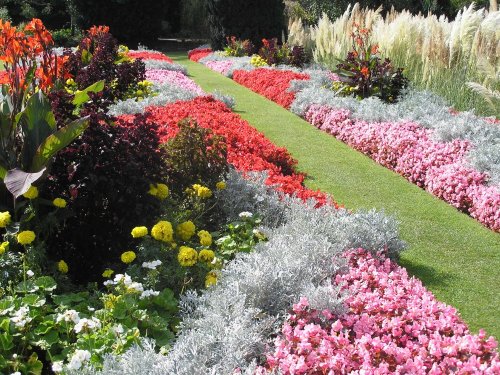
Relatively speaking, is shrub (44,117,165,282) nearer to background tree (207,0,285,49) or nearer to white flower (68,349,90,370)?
white flower (68,349,90,370)

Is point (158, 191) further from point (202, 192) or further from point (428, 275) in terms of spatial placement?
point (428, 275)

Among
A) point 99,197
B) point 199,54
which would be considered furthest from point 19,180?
point 199,54

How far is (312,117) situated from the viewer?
9680 mm

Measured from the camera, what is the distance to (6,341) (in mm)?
2777

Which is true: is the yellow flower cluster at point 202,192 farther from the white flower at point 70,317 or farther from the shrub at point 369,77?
the shrub at point 369,77

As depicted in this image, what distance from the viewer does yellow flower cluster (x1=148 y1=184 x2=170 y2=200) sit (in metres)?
3.88

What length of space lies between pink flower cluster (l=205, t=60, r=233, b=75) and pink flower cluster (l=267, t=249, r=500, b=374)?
43.9 feet

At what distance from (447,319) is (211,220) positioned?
1906 millimetres

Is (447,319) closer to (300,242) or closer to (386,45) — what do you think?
(300,242)

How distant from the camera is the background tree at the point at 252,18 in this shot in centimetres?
1973

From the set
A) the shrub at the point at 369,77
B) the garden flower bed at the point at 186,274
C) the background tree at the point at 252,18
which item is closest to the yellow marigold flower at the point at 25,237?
the garden flower bed at the point at 186,274

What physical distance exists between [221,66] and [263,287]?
47.8 ft

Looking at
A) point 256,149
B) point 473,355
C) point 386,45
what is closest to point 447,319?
point 473,355

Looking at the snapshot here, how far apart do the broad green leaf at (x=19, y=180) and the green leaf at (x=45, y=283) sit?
0.47 m
